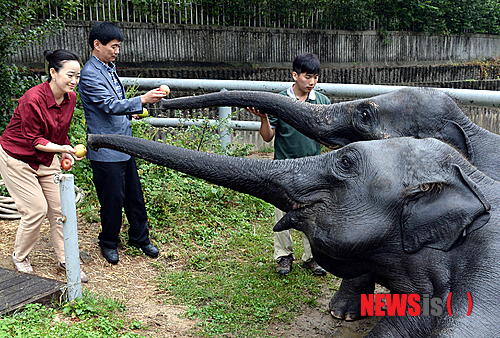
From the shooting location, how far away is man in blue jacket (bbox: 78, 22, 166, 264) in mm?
4449

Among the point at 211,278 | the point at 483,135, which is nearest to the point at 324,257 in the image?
the point at 483,135

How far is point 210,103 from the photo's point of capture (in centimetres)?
416

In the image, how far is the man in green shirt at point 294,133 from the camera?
183 inches

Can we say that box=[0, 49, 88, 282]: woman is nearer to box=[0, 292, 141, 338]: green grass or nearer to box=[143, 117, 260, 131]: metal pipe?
box=[0, 292, 141, 338]: green grass

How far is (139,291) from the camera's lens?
14.9ft

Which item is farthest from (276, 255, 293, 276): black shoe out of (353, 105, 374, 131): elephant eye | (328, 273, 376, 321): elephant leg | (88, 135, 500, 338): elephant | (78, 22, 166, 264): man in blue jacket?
(88, 135, 500, 338): elephant

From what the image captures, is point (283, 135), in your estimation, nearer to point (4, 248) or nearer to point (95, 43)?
point (95, 43)

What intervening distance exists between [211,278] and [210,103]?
1.67 meters

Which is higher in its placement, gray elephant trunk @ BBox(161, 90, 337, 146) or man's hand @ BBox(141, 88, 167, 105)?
man's hand @ BBox(141, 88, 167, 105)

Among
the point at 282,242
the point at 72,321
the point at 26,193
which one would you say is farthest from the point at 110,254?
the point at 282,242

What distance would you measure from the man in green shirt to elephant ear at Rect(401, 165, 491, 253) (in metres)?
1.87

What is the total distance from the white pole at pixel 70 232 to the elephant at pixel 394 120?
1420 millimetres

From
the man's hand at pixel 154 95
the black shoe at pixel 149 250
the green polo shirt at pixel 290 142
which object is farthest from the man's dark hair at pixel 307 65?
the black shoe at pixel 149 250

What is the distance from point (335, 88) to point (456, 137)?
2420 millimetres
